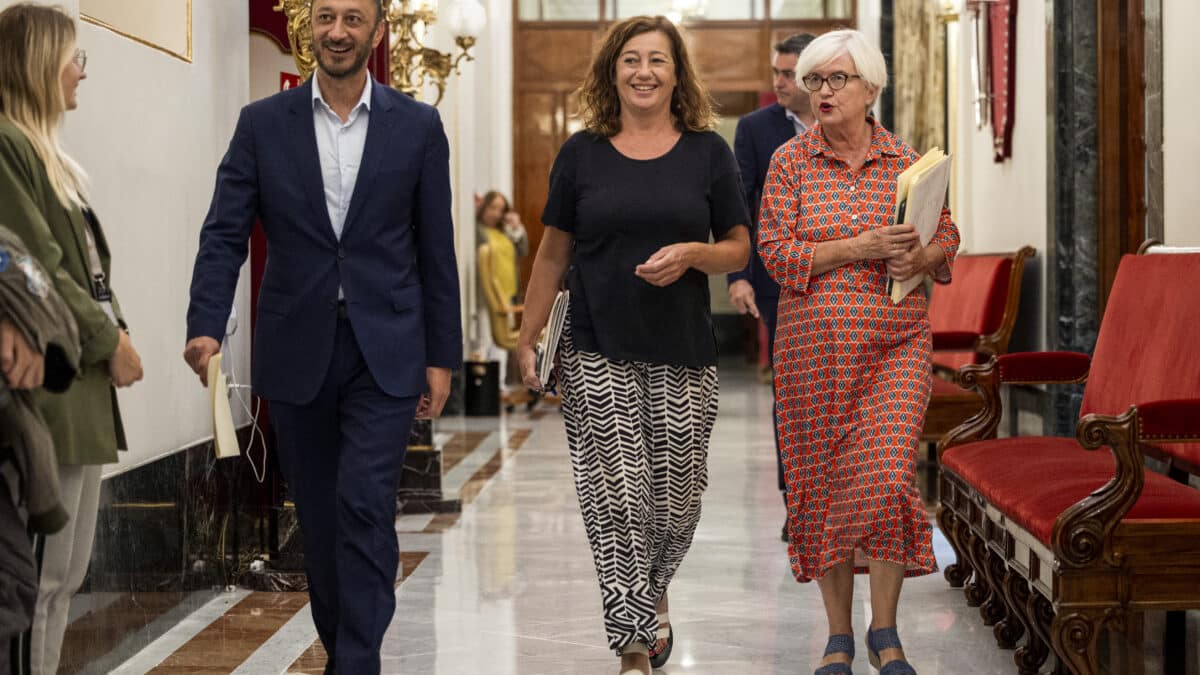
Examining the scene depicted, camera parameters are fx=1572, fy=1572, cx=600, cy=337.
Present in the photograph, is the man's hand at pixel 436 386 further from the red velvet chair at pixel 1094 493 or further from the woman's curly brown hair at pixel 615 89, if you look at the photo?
the red velvet chair at pixel 1094 493

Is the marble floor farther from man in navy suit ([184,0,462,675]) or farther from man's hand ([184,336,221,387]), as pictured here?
man's hand ([184,336,221,387])

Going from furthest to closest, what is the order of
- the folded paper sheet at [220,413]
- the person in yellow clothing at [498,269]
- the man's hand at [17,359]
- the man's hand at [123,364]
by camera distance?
1. the person in yellow clothing at [498,269]
2. the folded paper sheet at [220,413]
3. the man's hand at [123,364]
4. the man's hand at [17,359]

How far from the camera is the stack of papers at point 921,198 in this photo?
3.69 m

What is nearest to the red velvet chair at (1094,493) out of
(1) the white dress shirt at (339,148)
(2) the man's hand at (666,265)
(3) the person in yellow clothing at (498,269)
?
(2) the man's hand at (666,265)

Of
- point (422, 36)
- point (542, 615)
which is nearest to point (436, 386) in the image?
point (542, 615)

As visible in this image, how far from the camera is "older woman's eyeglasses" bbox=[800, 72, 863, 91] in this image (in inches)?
153

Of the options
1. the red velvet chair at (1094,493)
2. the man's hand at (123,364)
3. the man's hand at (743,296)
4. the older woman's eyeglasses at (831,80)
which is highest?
the older woman's eyeglasses at (831,80)

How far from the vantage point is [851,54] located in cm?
387

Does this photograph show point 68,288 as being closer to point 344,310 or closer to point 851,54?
point 344,310

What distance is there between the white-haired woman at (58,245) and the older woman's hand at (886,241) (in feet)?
5.72

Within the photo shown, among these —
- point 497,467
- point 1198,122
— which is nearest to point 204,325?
point 1198,122

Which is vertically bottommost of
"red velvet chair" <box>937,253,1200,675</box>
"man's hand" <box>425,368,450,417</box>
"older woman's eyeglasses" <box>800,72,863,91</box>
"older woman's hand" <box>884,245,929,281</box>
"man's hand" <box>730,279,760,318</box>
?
"red velvet chair" <box>937,253,1200,675</box>

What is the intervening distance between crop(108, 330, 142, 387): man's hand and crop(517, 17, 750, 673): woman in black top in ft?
3.98

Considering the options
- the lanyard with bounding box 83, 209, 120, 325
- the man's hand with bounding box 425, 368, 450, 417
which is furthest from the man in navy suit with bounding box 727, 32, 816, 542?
the lanyard with bounding box 83, 209, 120, 325
